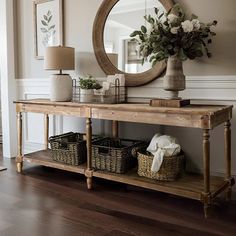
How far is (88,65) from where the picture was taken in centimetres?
329

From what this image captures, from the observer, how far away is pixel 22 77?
3873mm

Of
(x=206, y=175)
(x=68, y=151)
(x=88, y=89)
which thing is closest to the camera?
(x=206, y=175)

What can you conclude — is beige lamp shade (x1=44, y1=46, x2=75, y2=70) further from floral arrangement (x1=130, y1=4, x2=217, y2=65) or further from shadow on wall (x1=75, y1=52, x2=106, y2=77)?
floral arrangement (x1=130, y1=4, x2=217, y2=65)

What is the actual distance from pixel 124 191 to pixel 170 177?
47 cm

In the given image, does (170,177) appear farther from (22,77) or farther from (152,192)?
(22,77)

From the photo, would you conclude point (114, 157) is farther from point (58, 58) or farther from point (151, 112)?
point (58, 58)

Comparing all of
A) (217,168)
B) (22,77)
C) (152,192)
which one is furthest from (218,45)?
(22,77)

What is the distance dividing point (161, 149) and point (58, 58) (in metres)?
1.30

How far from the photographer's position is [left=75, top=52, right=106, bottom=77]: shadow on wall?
10.6 feet

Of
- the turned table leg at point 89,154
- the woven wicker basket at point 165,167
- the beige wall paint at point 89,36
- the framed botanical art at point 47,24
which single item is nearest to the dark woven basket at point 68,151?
the turned table leg at point 89,154

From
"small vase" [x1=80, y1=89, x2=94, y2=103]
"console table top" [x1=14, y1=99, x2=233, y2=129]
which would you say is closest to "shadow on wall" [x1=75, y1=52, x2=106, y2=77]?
"small vase" [x1=80, y1=89, x2=94, y2=103]

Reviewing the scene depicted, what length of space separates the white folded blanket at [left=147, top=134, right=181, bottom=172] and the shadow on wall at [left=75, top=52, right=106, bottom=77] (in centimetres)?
100

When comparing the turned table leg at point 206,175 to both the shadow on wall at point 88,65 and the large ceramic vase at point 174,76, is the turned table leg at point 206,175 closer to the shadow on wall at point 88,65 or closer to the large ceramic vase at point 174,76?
the large ceramic vase at point 174,76

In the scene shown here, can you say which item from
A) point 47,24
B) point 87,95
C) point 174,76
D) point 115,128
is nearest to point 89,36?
point 47,24
